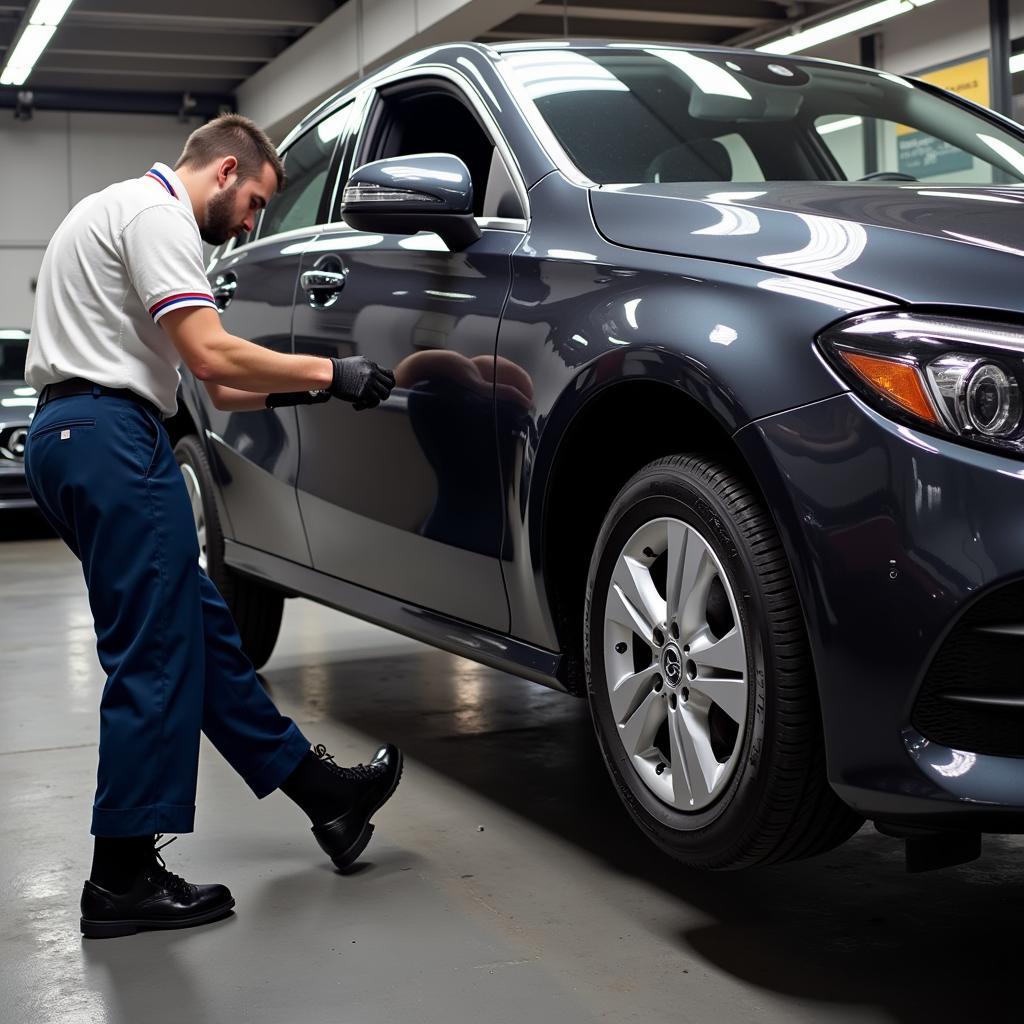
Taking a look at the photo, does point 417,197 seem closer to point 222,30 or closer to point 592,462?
point 592,462

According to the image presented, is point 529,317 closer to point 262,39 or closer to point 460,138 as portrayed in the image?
point 460,138

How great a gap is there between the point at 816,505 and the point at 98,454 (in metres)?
1.22

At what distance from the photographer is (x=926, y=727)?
6.13ft

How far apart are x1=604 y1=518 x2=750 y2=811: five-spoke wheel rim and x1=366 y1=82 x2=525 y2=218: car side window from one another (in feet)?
3.95

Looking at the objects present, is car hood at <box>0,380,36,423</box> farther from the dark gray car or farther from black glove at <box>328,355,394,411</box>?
black glove at <box>328,355,394,411</box>

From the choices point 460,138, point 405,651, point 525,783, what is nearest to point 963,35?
point 405,651

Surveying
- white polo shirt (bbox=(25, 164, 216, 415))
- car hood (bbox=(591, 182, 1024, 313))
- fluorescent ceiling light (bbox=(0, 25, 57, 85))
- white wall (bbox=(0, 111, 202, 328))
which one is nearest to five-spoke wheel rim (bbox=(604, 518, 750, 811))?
car hood (bbox=(591, 182, 1024, 313))

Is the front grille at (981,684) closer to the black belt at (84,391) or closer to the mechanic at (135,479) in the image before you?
the mechanic at (135,479)

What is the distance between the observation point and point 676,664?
7.34 ft

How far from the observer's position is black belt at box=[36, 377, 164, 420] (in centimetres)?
254

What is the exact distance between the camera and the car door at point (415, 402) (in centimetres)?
273

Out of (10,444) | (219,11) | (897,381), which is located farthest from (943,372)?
(219,11)

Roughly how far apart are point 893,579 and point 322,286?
1.85m

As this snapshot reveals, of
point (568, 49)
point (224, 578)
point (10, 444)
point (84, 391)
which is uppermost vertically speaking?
point (568, 49)
